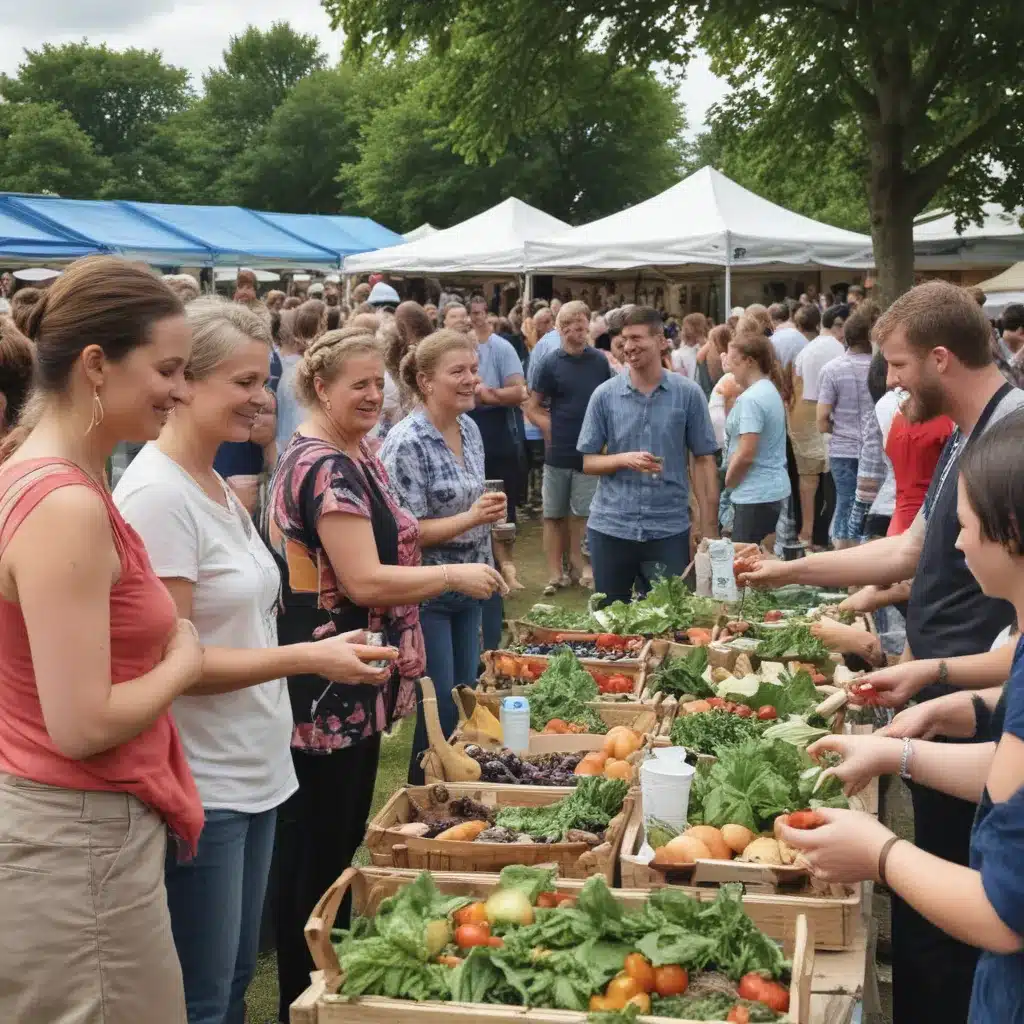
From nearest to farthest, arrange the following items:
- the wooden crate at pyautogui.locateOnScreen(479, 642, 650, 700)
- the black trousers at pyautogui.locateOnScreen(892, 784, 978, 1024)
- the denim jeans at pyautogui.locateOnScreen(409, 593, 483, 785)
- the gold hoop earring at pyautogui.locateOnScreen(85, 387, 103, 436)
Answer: the gold hoop earring at pyautogui.locateOnScreen(85, 387, 103, 436)
the black trousers at pyautogui.locateOnScreen(892, 784, 978, 1024)
the wooden crate at pyautogui.locateOnScreen(479, 642, 650, 700)
the denim jeans at pyautogui.locateOnScreen(409, 593, 483, 785)

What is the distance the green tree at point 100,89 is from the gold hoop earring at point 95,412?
203 feet

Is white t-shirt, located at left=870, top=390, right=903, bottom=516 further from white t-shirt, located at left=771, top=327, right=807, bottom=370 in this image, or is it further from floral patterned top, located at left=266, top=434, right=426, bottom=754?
white t-shirt, located at left=771, top=327, right=807, bottom=370

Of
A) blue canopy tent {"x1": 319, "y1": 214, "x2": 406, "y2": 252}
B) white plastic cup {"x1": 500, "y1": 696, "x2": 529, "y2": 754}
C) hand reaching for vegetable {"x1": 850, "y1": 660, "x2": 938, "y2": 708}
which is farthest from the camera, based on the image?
blue canopy tent {"x1": 319, "y1": 214, "x2": 406, "y2": 252}

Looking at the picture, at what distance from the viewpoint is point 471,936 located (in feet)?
7.91

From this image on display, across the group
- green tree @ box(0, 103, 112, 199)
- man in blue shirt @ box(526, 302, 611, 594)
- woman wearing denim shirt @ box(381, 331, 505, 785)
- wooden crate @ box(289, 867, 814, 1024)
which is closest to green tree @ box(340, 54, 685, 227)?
green tree @ box(0, 103, 112, 199)

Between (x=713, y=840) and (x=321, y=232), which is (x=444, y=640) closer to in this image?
(x=713, y=840)

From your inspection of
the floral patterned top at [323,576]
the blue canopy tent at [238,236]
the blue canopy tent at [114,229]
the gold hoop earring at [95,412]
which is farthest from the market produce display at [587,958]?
the blue canopy tent at [238,236]

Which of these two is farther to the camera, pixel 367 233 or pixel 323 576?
pixel 367 233

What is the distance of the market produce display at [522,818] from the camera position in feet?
9.52

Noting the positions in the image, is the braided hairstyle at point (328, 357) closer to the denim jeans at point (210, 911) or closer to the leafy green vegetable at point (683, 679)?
the denim jeans at point (210, 911)

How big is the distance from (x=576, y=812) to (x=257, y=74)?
6546 centimetres

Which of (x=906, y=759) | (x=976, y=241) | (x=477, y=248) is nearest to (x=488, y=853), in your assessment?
(x=906, y=759)

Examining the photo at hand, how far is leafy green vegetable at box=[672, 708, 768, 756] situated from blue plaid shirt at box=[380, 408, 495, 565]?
1.27m

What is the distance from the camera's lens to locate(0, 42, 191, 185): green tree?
197ft
